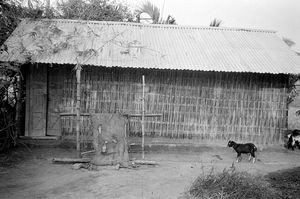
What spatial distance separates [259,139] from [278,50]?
3294 mm

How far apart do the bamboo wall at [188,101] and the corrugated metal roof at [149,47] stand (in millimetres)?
512

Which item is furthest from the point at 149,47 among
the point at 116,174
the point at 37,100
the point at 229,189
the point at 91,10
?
the point at 91,10

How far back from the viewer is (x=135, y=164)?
8.44m

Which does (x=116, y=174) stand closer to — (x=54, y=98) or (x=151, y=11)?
(x=54, y=98)

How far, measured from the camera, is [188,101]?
10.7 meters

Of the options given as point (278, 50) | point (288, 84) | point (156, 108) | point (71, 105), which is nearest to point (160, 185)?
point (156, 108)

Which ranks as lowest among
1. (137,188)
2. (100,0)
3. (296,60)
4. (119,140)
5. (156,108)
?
(137,188)

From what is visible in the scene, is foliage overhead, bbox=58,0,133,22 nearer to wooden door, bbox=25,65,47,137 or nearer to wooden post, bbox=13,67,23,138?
wooden door, bbox=25,65,47,137

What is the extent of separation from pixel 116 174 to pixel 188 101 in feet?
13.3

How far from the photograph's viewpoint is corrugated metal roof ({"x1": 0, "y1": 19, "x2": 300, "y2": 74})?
10.0m

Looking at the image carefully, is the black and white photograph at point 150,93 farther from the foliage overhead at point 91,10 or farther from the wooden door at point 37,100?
the foliage overhead at point 91,10

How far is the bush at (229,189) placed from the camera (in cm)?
601

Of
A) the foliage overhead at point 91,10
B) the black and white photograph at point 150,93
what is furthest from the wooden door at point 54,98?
the foliage overhead at point 91,10

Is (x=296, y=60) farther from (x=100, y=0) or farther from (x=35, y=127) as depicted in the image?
(x=100, y=0)
